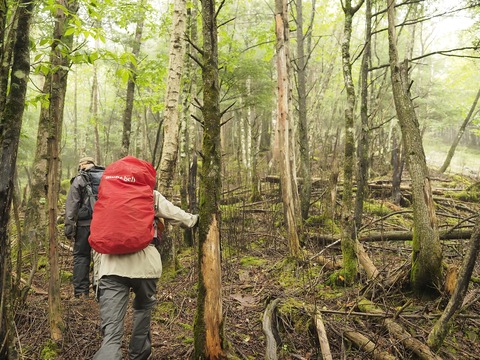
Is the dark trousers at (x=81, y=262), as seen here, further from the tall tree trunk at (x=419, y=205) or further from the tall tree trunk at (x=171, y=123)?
the tall tree trunk at (x=419, y=205)

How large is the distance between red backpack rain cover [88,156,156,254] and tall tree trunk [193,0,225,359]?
1.77 ft

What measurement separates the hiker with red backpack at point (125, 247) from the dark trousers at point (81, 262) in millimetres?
2327

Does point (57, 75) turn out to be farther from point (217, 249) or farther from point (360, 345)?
point (360, 345)

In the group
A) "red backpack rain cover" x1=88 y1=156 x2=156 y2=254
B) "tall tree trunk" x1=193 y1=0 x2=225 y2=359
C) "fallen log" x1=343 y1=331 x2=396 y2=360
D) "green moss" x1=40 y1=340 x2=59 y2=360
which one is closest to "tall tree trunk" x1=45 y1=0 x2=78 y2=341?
"green moss" x1=40 y1=340 x2=59 y2=360

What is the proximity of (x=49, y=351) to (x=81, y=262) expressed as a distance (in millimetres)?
1956

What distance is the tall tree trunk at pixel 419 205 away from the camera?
3969 mm

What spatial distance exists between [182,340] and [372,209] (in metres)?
7.50

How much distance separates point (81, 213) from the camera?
4.88 m

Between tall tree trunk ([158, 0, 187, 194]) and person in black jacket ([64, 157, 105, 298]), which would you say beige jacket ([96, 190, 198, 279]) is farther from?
tall tree trunk ([158, 0, 187, 194])

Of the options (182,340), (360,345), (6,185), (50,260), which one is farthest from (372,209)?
(6,185)

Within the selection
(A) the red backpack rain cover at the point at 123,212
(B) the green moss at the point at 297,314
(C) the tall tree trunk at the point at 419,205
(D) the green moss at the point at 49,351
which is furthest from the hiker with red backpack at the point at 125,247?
(C) the tall tree trunk at the point at 419,205

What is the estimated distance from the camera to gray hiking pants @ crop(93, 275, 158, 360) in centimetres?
271

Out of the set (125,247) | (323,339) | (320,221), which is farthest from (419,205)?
(320,221)

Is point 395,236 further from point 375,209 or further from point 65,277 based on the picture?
point 65,277
